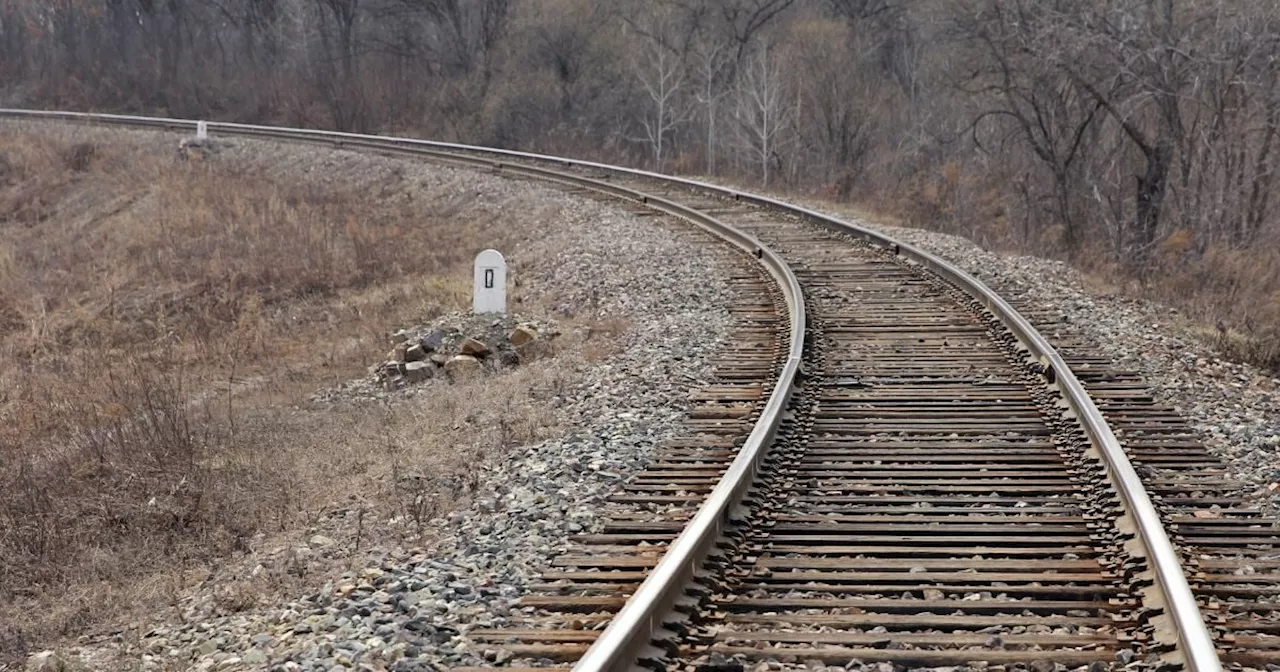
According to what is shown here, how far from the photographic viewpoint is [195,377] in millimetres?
13445

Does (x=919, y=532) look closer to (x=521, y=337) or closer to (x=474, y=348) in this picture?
(x=474, y=348)

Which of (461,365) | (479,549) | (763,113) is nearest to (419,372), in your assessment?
(461,365)

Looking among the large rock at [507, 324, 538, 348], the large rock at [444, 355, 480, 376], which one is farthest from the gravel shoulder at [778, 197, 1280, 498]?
the large rock at [444, 355, 480, 376]

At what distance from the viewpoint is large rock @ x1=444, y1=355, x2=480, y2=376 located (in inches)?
418

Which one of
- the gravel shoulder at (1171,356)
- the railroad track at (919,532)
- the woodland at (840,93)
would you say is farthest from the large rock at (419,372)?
the woodland at (840,93)

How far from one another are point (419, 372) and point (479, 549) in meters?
5.53

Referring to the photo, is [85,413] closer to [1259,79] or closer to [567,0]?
[1259,79]

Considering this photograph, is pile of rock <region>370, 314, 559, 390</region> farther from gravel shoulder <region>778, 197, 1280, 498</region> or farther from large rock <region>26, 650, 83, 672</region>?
large rock <region>26, 650, 83, 672</region>

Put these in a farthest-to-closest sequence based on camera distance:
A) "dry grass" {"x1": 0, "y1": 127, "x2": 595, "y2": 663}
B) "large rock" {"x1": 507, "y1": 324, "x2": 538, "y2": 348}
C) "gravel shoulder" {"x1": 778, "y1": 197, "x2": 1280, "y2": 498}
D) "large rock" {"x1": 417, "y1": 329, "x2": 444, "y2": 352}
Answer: "large rock" {"x1": 417, "y1": 329, "x2": 444, "y2": 352} < "large rock" {"x1": 507, "y1": 324, "x2": 538, "y2": 348} < "gravel shoulder" {"x1": 778, "y1": 197, "x2": 1280, "y2": 498} < "dry grass" {"x1": 0, "y1": 127, "x2": 595, "y2": 663}

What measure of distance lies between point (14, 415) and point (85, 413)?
4.65 ft

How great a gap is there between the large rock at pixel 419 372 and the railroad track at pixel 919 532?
294cm

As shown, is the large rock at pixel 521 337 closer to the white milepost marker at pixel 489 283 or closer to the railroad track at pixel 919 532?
the white milepost marker at pixel 489 283

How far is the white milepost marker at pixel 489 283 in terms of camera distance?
38.3ft

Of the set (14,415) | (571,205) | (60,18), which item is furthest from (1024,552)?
(60,18)
